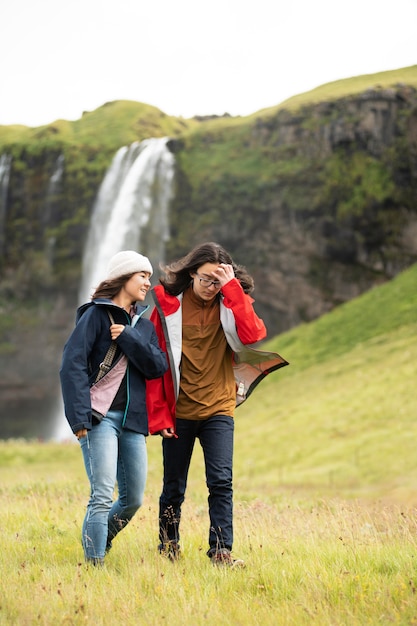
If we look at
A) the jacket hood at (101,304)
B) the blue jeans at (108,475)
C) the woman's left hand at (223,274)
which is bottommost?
the blue jeans at (108,475)

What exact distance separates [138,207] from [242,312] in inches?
1782

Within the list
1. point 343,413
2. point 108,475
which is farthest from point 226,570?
point 343,413

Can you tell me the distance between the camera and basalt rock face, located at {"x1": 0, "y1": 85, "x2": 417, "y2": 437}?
42.4m

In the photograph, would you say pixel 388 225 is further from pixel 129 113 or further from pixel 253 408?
pixel 129 113

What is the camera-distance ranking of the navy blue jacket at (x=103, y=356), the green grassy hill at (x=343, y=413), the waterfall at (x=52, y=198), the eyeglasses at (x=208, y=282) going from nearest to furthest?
the navy blue jacket at (x=103, y=356), the eyeglasses at (x=208, y=282), the green grassy hill at (x=343, y=413), the waterfall at (x=52, y=198)

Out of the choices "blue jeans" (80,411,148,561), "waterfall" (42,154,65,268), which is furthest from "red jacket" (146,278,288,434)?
"waterfall" (42,154,65,268)

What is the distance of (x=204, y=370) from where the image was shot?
5.66 m

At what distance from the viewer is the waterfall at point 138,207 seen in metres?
49.7

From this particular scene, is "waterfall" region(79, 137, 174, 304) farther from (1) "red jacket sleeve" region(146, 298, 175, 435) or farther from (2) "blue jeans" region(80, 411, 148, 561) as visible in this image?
(2) "blue jeans" region(80, 411, 148, 561)

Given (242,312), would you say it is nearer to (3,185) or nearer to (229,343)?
(229,343)

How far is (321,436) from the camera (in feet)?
67.8

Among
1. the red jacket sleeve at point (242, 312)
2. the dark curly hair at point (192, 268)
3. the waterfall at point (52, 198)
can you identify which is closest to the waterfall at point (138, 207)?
the waterfall at point (52, 198)

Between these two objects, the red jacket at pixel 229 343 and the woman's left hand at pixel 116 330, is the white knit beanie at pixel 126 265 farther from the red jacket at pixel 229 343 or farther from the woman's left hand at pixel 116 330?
the woman's left hand at pixel 116 330

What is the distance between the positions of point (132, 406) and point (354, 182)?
3965cm
